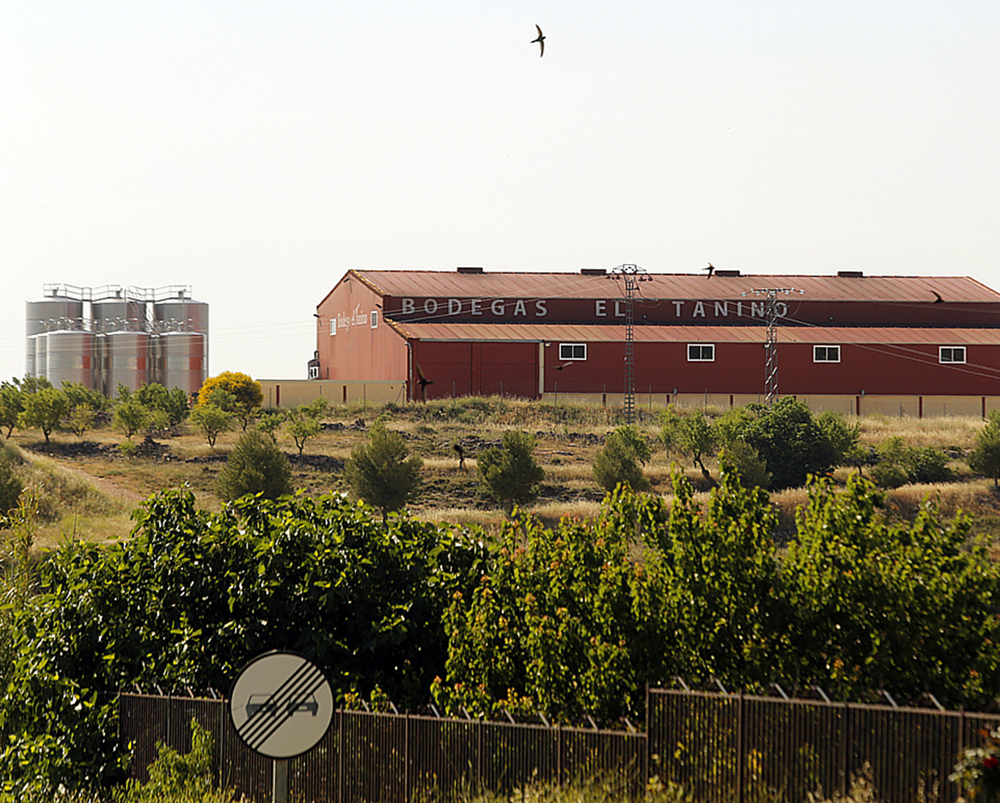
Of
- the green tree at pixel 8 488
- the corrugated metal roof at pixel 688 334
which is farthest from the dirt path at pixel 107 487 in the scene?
the corrugated metal roof at pixel 688 334

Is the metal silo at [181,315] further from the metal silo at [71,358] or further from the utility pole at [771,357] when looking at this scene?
the utility pole at [771,357]

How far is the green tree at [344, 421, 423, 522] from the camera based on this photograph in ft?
127

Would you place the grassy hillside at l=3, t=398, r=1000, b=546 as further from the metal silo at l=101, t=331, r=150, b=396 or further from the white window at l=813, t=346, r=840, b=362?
the metal silo at l=101, t=331, r=150, b=396

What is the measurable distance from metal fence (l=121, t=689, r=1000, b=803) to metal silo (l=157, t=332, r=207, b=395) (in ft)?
203

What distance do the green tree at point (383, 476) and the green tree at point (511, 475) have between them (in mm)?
2663

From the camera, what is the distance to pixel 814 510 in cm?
1207

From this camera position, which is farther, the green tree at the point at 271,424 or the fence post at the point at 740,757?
the green tree at the point at 271,424

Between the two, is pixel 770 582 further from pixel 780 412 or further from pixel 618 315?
pixel 618 315

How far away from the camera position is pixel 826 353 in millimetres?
62156

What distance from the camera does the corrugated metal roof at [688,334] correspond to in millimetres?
60469

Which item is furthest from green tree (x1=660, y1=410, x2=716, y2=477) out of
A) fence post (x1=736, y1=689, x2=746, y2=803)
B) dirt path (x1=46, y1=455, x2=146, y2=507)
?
fence post (x1=736, y1=689, x2=746, y2=803)

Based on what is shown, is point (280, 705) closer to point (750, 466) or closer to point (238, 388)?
point (750, 466)

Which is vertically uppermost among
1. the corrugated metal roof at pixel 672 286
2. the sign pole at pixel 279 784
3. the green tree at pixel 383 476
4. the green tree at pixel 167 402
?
the corrugated metal roof at pixel 672 286

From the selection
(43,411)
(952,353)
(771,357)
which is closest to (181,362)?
(43,411)
